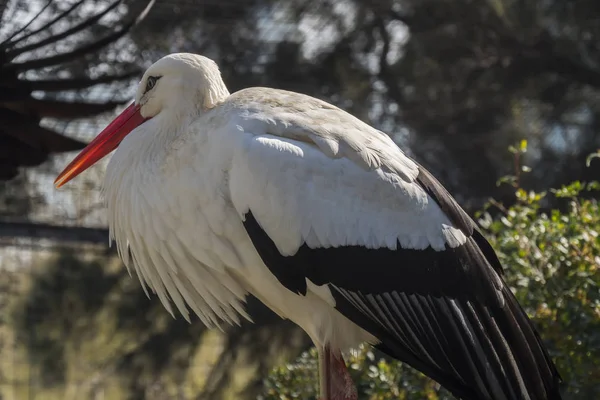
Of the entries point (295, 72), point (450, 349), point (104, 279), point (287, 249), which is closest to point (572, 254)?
point (450, 349)

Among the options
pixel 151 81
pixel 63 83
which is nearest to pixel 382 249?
pixel 151 81

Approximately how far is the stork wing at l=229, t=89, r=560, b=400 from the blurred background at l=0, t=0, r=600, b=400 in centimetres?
241

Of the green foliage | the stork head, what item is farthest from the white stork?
the green foliage

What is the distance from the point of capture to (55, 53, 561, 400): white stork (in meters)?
2.76

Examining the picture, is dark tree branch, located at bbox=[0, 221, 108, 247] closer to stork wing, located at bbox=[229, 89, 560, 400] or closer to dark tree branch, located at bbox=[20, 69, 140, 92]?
dark tree branch, located at bbox=[20, 69, 140, 92]

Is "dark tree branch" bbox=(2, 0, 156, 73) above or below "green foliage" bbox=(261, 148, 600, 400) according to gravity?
above

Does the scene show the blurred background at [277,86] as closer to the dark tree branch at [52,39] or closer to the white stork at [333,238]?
the dark tree branch at [52,39]

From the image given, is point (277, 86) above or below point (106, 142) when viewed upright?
below

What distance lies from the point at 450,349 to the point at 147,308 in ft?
15.3

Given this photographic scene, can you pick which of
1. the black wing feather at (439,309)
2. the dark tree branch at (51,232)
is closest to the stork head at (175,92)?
the black wing feather at (439,309)

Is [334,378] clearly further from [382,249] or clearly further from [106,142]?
[106,142]

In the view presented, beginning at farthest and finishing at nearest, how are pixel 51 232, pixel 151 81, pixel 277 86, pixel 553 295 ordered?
pixel 277 86, pixel 51 232, pixel 553 295, pixel 151 81

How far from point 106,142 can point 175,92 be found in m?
0.32

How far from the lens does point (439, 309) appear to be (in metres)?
2.82
